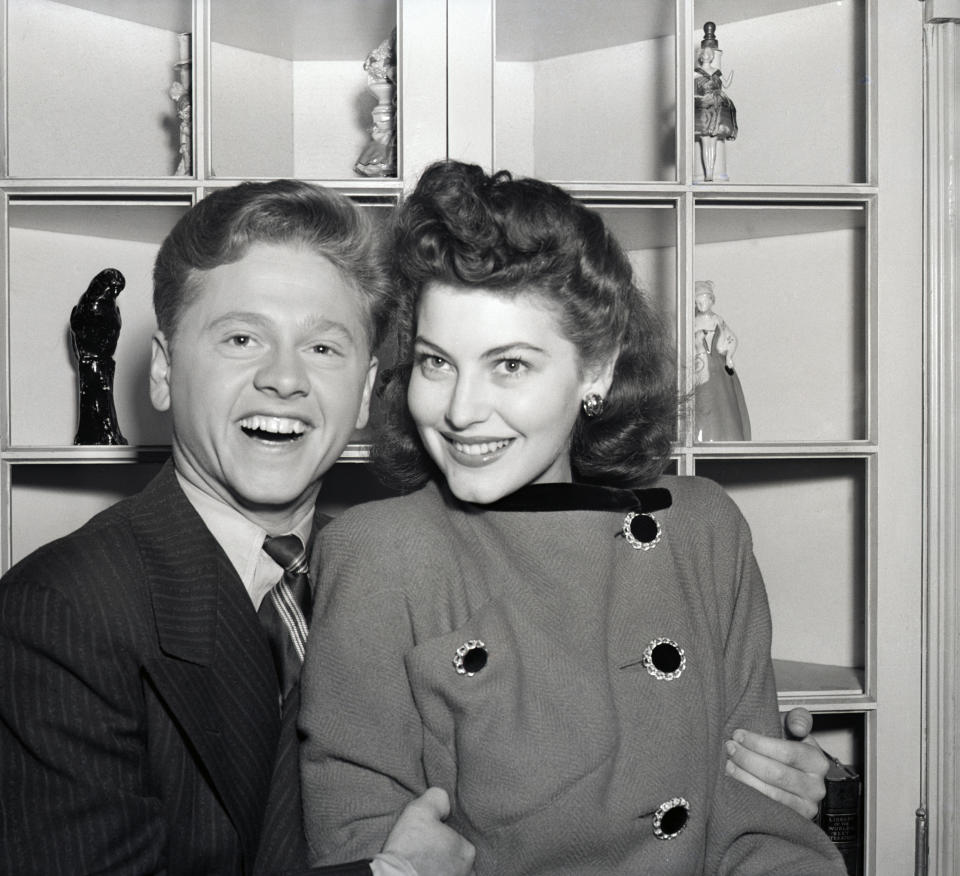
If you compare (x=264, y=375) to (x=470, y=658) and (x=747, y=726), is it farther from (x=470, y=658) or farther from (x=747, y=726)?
(x=747, y=726)

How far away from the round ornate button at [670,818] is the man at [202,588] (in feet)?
0.87

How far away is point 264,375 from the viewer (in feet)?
5.36

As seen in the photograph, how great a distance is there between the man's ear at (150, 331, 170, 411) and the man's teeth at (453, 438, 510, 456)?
569mm

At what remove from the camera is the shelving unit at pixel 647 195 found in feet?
8.11

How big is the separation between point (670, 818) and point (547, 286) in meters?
0.75

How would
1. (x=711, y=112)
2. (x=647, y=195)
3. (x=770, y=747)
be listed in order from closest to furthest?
(x=770, y=747)
(x=647, y=195)
(x=711, y=112)

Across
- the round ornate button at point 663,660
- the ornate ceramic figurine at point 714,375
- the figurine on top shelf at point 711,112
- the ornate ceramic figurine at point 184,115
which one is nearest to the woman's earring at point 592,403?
the round ornate button at point 663,660

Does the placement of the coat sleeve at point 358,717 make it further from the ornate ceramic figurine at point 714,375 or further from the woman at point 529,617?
the ornate ceramic figurine at point 714,375

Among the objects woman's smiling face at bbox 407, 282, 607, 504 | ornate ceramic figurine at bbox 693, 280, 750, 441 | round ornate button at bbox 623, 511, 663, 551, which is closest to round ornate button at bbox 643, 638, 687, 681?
round ornate button at bbox 623, 511, 663, 551

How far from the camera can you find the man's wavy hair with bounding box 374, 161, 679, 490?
1.50 metres

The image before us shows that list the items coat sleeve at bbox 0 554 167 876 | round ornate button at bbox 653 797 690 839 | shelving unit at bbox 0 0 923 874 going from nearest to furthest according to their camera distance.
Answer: coat sleeve at bbox 0 554 167 876
round ornate button at bbox 653 797 690 839
shelving unit at bbox 0 0 923 874

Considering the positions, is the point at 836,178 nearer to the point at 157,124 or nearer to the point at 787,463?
the point at 787,463

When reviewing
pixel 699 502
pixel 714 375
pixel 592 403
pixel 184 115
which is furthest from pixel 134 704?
pixel 714 375

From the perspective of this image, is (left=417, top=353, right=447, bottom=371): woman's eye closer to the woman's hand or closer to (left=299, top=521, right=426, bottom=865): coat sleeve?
(left=299, top=521, right=426, bottom=865): coat sleeve
